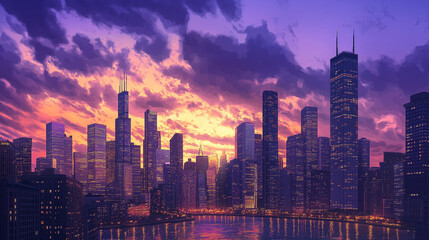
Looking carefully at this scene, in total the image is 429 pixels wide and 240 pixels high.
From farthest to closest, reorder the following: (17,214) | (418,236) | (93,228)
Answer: (93,228), (17,214), (418,236)

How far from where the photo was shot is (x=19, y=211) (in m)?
99.9

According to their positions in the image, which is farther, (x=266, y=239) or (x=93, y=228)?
(x=266, y=239)

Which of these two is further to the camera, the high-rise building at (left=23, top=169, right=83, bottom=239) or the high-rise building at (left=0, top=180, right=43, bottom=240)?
the high-rise building at (left=23, top=169, right=83, bottom=239)

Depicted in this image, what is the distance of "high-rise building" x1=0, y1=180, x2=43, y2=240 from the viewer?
9169cm

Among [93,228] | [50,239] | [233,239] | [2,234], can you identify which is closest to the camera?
[2,234]

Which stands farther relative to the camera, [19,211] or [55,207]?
[55,207]

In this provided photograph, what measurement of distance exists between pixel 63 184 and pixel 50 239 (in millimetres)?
16298

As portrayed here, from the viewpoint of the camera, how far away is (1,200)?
91500mm

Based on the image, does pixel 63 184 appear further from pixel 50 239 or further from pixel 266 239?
pixel 266 239

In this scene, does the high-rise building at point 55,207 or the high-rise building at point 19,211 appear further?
the high-rise building at point 55,207

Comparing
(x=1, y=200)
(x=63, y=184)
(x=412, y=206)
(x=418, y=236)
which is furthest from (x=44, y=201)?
(x=412, y=206)

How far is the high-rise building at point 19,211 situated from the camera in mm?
91688

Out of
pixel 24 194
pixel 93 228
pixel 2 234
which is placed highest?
pixel 24 194

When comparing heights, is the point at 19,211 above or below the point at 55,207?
above
